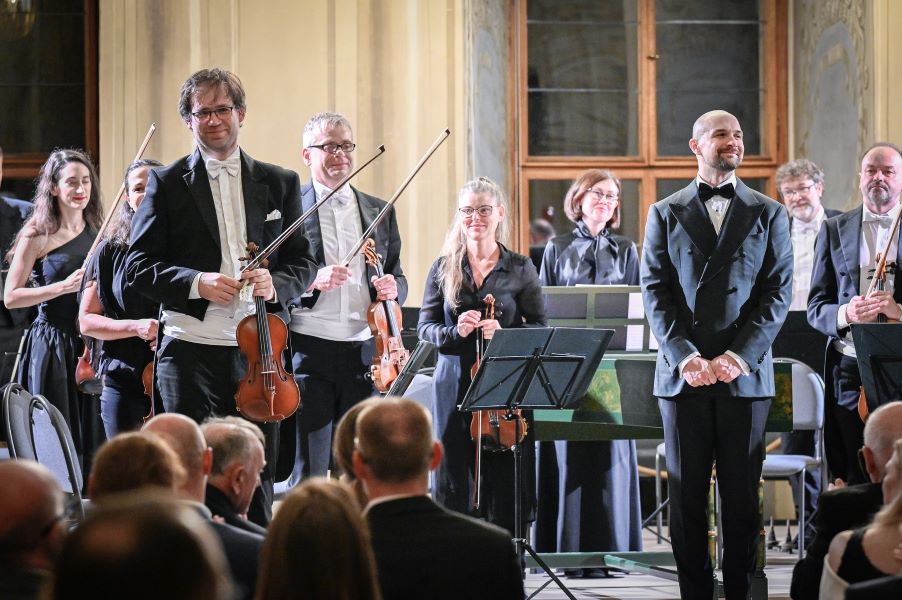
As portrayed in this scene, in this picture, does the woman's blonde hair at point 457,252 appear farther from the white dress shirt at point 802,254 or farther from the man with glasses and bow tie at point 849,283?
the white dress shirt at point 802,254

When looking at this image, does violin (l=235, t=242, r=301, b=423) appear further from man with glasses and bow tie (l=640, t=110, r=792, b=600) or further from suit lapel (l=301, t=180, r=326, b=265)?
man with glasses and bow tie (l=640, t=110, r=792, b=600)

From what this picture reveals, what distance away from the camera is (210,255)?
4098 mm

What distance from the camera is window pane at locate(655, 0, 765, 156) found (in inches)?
323

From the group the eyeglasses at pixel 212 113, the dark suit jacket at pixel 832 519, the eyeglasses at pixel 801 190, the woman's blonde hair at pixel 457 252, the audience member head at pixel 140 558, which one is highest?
the eyeglasses at pixel 212 113

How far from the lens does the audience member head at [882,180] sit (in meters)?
5.12

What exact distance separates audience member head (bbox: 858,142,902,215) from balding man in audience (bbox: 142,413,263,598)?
3.14 metres

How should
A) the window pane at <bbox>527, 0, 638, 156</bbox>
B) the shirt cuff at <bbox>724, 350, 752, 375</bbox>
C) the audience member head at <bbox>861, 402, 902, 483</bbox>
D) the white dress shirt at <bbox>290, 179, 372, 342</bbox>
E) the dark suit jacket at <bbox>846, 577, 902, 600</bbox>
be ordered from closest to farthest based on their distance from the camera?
the dark suit jacket at <bbox>846, 577, 902, 600</bbox>
the audience member head at <bbox>861, 402, 902, 483</bbox>
the shirt cuff at <bbox>724, 350, 752, 375</bbox>
the white dress shirt at <bbox>290, 179, 372, 342</bbox>
the window pane at <bbox>527, 0, 638, 156</bbox>

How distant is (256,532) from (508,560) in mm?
652

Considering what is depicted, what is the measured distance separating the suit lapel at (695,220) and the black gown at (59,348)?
8.25ft

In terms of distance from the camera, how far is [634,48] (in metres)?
8.18

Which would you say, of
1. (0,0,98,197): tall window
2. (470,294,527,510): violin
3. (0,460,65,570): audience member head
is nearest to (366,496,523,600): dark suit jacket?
(0,460,65,570): audience member head

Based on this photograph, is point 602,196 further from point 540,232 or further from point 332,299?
point 332,299

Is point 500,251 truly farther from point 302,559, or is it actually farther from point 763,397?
point 302,559

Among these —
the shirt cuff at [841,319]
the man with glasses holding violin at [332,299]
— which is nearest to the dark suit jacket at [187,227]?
the man with glasses holding violin at [332,299]
